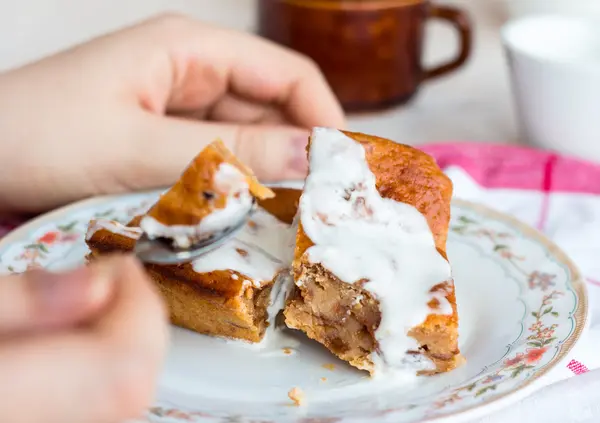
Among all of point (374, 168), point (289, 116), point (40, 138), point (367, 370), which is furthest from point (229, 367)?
point (289, 116)

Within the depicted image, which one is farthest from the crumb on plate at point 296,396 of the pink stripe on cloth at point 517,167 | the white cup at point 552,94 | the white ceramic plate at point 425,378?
the white cup at point 552,94

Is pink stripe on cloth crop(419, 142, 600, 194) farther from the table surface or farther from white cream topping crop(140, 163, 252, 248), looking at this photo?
white cream topping crop(140, 163, 252, 248)

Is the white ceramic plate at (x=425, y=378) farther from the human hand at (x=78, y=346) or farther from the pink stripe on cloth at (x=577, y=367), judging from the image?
the human hand at (x=78, y=346)

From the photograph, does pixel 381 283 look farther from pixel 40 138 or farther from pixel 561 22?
pixel 561 22

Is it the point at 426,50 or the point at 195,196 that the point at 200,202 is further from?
the point at 426,50

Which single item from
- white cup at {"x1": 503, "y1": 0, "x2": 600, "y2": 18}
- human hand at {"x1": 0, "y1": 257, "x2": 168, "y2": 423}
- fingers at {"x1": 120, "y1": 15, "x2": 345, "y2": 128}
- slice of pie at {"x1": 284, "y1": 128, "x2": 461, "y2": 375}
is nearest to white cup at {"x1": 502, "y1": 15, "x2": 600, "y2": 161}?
white cup at {"x1": 503, "y1": 0, "x2": 600, "y2": 18}

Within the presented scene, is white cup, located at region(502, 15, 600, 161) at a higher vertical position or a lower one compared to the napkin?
higher
